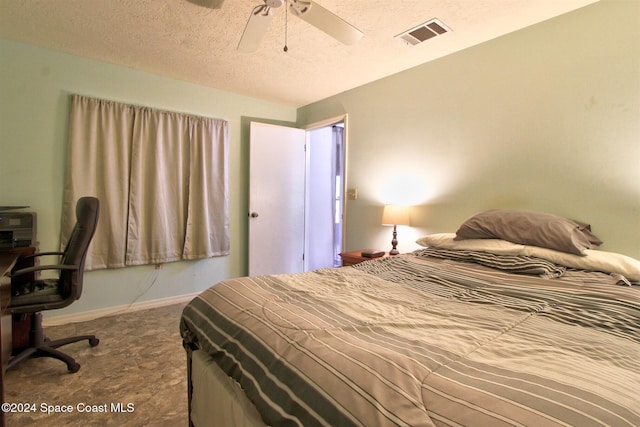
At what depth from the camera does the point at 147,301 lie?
10.5 feet

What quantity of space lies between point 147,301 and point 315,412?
10.2 feet

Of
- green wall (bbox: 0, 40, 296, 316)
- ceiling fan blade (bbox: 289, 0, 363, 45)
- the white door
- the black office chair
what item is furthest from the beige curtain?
ceiling fan blade (bbox: 289, 0, 363, 45)

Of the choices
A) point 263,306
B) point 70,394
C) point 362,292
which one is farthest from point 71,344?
point 362,292

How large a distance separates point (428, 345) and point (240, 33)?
2.46m

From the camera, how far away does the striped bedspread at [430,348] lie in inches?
23.2

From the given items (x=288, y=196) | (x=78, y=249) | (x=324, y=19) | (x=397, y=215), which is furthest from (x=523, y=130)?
(x=78, y=249)

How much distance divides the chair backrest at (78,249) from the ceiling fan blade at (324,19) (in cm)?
184

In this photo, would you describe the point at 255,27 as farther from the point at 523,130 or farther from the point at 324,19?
the point at 523,130

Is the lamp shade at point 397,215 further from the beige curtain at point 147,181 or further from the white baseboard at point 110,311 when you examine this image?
the white baseboard at point 110,311

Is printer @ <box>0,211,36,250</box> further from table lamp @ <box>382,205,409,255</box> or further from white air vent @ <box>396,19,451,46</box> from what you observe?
white air vent @ <box>396,19,451,46</box>

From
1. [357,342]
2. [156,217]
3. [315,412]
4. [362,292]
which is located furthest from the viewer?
[156,217]

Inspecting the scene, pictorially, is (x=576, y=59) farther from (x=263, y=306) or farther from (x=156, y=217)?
(x=156, y=217)

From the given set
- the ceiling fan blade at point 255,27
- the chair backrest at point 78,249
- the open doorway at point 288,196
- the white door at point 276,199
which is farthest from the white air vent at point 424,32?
the chair backrest at point 78,249

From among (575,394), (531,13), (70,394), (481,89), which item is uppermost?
(531,13)
